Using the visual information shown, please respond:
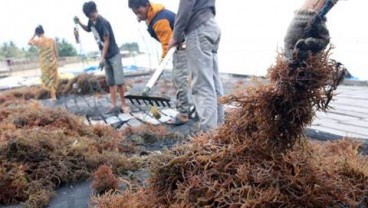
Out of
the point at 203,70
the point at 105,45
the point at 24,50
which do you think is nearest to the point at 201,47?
the point at 203,70

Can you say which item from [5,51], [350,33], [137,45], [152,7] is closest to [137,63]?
[137,45]

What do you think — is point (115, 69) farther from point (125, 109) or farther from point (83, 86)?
point (83, 86)

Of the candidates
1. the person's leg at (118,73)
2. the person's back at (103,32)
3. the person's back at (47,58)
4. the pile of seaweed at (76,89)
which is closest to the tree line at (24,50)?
the pile of seaweed at (76,89)

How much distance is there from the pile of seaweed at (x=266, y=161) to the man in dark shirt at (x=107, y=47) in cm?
398

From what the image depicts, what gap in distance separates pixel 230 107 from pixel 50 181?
1.50 m

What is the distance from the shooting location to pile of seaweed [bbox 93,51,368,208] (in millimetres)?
1459

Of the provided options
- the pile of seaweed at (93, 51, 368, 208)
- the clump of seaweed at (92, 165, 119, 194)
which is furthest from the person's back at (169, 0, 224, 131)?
the pile of seaweed at (93, 51, 368, 208)

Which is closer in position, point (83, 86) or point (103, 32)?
point (103, 32)

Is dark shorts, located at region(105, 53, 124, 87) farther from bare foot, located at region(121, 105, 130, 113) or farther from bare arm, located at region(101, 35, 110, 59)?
bare foot, located at region(121, 105, 130, 113)

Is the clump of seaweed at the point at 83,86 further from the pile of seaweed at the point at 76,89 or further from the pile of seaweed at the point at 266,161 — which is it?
the pile of seaweed at the point at 266,161

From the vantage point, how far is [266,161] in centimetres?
157

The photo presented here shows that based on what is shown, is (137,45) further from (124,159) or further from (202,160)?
(202,160)

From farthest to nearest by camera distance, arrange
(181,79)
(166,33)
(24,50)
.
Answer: (24,50)
(181,79)
(166,33)

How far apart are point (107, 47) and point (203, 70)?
2.60 metres
